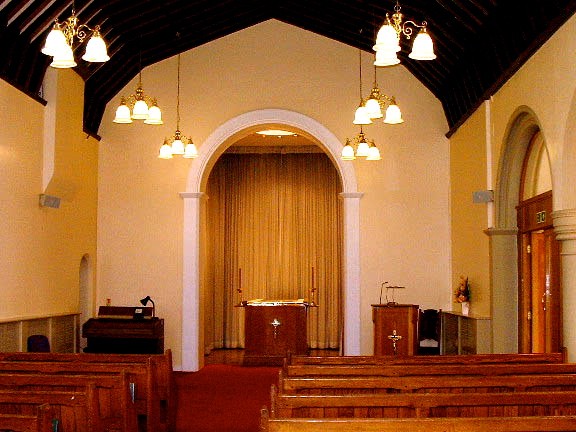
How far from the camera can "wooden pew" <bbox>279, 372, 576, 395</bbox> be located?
210 inches

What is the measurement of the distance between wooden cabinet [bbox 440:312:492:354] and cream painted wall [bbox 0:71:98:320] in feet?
17.2

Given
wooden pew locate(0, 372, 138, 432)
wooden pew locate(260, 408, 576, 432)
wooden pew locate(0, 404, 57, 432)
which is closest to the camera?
wooden pew locate(260, 408, 576, 432)

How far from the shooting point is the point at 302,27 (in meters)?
13.2

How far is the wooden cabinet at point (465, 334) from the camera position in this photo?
10.5 metres

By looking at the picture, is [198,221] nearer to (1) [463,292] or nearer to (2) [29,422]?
(1) [463,292]

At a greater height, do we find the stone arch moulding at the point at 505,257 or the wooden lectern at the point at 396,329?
the stone arch moulding at the point at 505,257

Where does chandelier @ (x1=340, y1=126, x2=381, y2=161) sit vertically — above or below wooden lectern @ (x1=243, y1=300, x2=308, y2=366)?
above

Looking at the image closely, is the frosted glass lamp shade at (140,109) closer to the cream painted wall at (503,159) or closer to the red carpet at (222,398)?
the red carpet at (222,398)

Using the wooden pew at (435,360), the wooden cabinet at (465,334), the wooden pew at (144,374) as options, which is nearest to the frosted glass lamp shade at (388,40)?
the wooden pew at (435,360)

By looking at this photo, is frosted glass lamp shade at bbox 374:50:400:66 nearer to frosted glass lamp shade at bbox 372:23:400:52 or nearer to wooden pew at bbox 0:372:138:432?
frosted glass lamp shade at bbox 372:23:400:52

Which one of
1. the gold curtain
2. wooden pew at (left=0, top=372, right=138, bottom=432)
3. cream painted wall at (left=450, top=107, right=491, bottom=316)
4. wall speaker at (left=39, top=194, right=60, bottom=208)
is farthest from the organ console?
wooden pew at (left=0, top=372, right=138, bottom=432)

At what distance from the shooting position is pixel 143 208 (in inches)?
516

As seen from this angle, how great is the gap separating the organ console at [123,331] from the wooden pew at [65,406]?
725 cm

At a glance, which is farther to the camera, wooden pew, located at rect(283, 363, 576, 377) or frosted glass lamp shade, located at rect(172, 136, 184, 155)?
frosted glass lamp shade, located at rect(172, 136, 184, 155)
